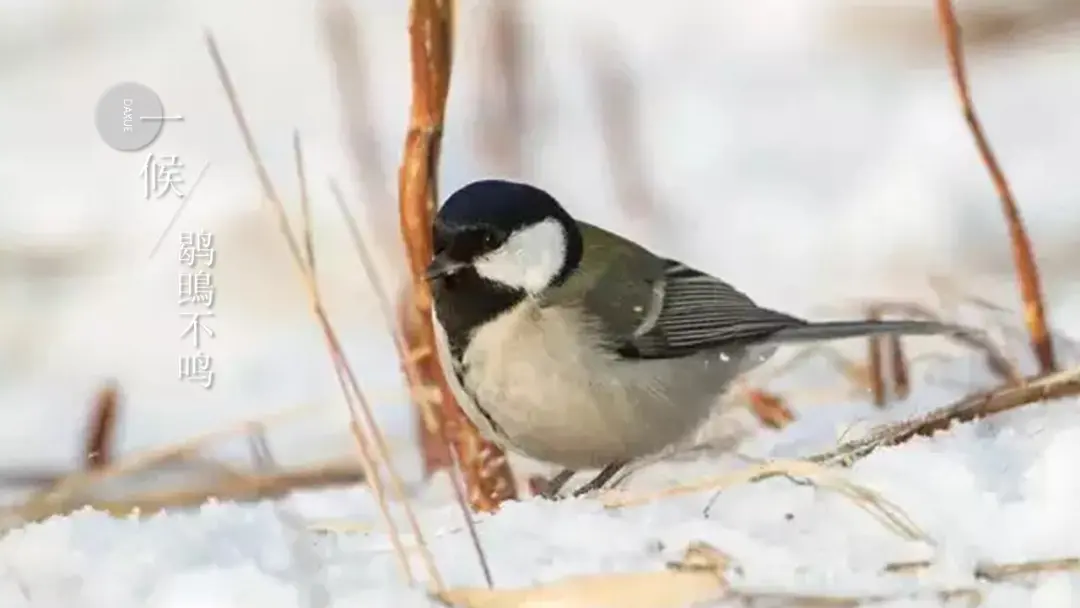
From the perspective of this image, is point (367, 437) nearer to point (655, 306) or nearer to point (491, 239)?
point (491, 239)

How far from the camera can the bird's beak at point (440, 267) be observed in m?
0.87

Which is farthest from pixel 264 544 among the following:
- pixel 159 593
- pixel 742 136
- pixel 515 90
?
pixel 742 136

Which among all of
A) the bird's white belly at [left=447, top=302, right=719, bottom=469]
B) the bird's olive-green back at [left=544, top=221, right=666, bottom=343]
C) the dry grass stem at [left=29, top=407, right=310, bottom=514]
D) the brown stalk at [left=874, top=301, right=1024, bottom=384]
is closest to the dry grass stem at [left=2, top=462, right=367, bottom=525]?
the dry grass stem at [left=29, top=407, right=310, bottom=514]

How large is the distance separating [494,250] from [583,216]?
0.41 metres

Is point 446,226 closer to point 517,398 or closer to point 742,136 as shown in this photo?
point 517,398

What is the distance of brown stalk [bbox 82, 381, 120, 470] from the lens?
0.99 m

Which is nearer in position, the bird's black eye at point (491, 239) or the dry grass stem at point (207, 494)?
the dry grass stem at point (207, 494)

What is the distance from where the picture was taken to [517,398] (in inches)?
35.7

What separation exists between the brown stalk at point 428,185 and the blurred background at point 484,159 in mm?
73

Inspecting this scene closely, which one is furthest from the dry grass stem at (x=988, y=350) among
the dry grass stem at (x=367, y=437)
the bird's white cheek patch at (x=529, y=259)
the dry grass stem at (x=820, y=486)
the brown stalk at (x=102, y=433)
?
the brown stalk at (x=102, y=433)

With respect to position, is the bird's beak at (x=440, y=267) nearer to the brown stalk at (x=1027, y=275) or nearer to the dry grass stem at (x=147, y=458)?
the dry grass stem at (x=147, y=458)

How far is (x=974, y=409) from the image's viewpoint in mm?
771

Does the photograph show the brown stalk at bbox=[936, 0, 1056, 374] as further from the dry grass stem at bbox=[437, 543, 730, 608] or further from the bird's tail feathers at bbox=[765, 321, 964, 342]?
the dry grass stem at bbox=[437, 543, 730, 608]

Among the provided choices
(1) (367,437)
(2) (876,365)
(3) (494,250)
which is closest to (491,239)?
(3) (494,250)
